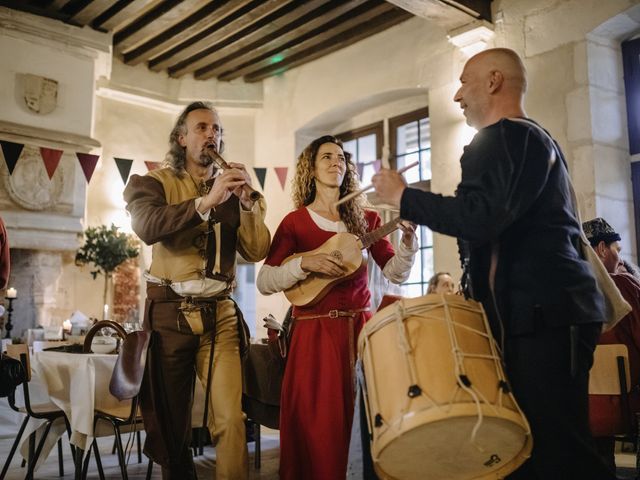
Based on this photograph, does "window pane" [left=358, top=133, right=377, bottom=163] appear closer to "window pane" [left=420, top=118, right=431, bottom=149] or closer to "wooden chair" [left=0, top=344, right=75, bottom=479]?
"window pane" [left=420, top=118, right=431, bottom=149]

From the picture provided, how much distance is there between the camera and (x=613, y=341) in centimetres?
299

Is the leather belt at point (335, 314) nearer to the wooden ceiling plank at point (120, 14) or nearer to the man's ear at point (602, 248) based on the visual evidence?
the man's ear at point (602, 248)

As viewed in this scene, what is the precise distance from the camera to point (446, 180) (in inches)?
260

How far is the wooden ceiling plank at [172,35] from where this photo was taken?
7105 millimetres

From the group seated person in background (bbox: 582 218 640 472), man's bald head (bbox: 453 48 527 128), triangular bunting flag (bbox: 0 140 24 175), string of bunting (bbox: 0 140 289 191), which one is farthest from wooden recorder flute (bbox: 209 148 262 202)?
triangular bunting flag (bbox: 0 140 24 175)

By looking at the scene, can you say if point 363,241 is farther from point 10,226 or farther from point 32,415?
point 10,226

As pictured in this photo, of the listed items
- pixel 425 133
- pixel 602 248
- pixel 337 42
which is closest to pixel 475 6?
pixel 425 133

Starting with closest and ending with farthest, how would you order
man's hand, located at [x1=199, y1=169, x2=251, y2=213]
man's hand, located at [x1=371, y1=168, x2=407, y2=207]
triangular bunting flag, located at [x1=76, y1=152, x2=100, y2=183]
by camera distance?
man's hand, located at [x1=371, y1=168, x2=407, y2=207], man's hand, located at [x1=199, y1=169, x2=251, y2=213], triangular bunting flag, located at [x1=76, y1=152, x2=100, y2=183]

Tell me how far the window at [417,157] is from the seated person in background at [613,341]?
145 inches

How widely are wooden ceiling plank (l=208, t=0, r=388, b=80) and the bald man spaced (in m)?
5.83

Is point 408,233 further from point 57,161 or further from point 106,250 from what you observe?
point 106,250

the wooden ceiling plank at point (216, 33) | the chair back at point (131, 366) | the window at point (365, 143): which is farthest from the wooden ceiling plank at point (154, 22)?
the chair back at point (131, 366)

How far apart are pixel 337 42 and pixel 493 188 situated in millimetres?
6773

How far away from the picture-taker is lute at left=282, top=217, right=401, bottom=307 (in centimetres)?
255
